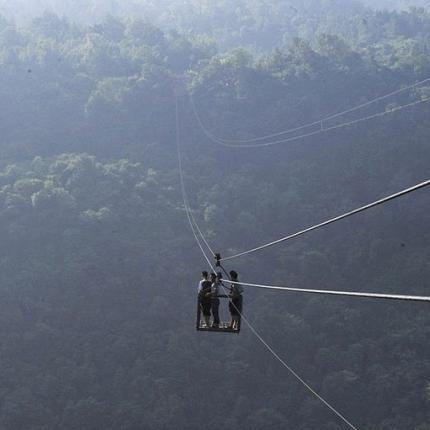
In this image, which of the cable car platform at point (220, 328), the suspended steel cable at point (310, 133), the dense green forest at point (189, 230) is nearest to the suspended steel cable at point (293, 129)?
the suspended steel cable at point (310, 133)

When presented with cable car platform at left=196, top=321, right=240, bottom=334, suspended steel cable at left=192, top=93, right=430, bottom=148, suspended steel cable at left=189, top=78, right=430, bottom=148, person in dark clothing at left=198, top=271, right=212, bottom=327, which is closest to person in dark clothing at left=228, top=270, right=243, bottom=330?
cable car platform at left=196, top=321, right=240, bottom=334

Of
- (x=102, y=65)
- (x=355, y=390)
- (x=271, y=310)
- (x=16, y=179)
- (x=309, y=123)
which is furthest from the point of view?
(x=102, y=65)

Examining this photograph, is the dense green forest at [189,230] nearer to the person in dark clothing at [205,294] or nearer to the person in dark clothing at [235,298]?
the person in dark clothing at [205,294]

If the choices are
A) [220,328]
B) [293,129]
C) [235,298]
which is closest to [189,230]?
[293,129]

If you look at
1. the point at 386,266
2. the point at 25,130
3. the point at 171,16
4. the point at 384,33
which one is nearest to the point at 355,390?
the point at 386,266

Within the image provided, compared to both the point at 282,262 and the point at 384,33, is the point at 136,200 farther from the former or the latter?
the point at 384,33

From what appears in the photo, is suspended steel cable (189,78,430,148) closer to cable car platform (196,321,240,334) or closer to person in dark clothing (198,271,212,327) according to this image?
cable car platform (196,321,240,334)

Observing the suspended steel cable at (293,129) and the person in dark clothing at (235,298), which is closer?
the person in dark clothing at (235,298)

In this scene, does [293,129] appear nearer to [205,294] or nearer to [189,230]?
[189,230]
